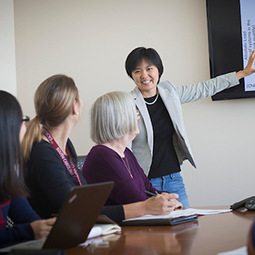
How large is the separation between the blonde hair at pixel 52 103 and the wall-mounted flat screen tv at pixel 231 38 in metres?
2.01

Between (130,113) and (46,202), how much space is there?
0.63 metres

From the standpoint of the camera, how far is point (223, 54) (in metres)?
3.70

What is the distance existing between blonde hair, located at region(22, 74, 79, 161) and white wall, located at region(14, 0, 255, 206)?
2033 mm

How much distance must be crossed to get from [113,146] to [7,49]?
2.24 meters

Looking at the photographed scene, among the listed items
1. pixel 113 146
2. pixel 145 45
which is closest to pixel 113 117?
pixel 113 146

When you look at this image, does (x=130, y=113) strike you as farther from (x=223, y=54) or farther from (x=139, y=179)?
(x=223, y=54)

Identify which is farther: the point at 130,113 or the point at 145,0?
the point at 145,0

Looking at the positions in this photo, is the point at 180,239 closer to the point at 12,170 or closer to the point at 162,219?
the point at 162,219

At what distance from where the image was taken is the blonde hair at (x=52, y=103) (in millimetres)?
1877

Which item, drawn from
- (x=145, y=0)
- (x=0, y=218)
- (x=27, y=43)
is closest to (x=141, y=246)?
(x=0, y=218)

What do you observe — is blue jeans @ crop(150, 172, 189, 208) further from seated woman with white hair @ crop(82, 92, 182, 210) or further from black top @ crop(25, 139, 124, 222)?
black top @ crop(25, 139, 124, 222)

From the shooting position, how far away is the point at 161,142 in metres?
3.17

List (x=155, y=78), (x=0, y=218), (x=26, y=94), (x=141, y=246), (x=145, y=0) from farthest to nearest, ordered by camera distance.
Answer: (x=26, y=94) < (x=145, y=0) < (x=155, y=78) < (x=0, y=218) < (x=141, y=246)

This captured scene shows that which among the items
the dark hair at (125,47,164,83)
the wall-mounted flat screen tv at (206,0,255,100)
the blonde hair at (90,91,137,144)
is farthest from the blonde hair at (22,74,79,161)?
the wall-mounted flat screen tv at (206,0,255,100)
